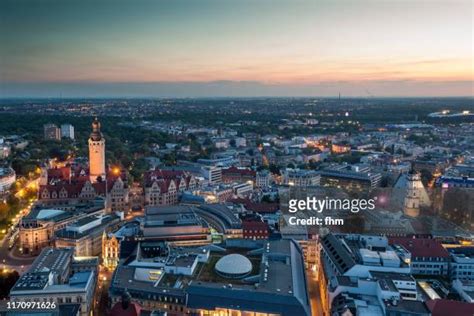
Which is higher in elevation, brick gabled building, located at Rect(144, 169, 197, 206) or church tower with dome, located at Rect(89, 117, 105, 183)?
church tower with dome, located at Rect(89, 117, 105, 183)

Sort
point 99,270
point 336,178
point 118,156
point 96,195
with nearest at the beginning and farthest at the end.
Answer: point 99,270 < point 96,195 < point 336,178 < point 118,156

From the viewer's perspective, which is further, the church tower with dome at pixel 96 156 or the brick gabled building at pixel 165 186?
the church tower with dome at pixel 96 156

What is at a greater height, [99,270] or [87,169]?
[87,169]

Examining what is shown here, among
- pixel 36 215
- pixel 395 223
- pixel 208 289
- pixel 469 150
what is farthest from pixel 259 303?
pixel 469 150

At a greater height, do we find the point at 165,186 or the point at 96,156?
the point at 96,156

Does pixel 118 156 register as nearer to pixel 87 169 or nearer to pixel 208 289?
pixel 87 169

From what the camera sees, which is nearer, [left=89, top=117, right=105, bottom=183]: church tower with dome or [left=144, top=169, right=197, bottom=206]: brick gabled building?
[left=144, top=169, right=197, bottom=206]: brick gabled building

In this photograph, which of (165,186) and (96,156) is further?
(96,156)

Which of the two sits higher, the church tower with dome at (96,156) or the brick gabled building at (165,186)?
the church tower with dome at (96,156)

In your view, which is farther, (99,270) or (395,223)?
(395,223)

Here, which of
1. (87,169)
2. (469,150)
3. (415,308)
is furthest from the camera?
(469,150)

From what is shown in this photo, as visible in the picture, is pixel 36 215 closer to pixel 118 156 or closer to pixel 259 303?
pixel 259 303
